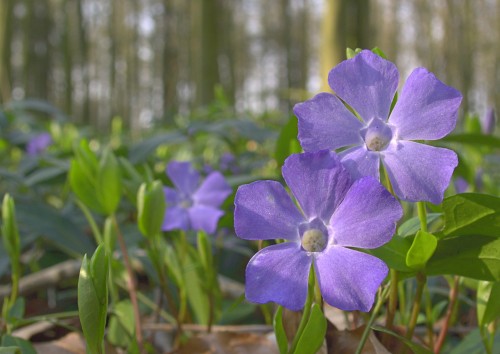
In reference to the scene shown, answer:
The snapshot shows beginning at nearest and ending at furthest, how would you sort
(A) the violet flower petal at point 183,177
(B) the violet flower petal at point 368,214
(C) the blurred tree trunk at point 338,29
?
(B) the violet flower petal at point 368,214 → (A) the violet flower petal at point 183,177 → (C) the blurred tree trunk at point 338,29

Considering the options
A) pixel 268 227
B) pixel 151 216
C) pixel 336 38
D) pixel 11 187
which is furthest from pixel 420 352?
pixel 336 38

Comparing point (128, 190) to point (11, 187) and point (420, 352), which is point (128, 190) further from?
point (11, 187)

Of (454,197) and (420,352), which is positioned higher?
(454,197)

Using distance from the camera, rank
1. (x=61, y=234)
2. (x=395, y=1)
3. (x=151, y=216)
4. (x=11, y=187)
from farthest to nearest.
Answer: (x=395, y=1), (x=11, y=187), (x=61, y=234), (x=151, y=216)

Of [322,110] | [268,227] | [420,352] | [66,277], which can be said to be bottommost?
[66,277]

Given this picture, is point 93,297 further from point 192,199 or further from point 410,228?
point 192,199

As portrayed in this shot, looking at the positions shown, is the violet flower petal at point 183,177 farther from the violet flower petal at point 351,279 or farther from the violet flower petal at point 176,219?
the violet flower petal at point 351,279

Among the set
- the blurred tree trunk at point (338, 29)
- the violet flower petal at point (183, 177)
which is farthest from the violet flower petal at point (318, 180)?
the blurred tree trunk at point (338, 29)
